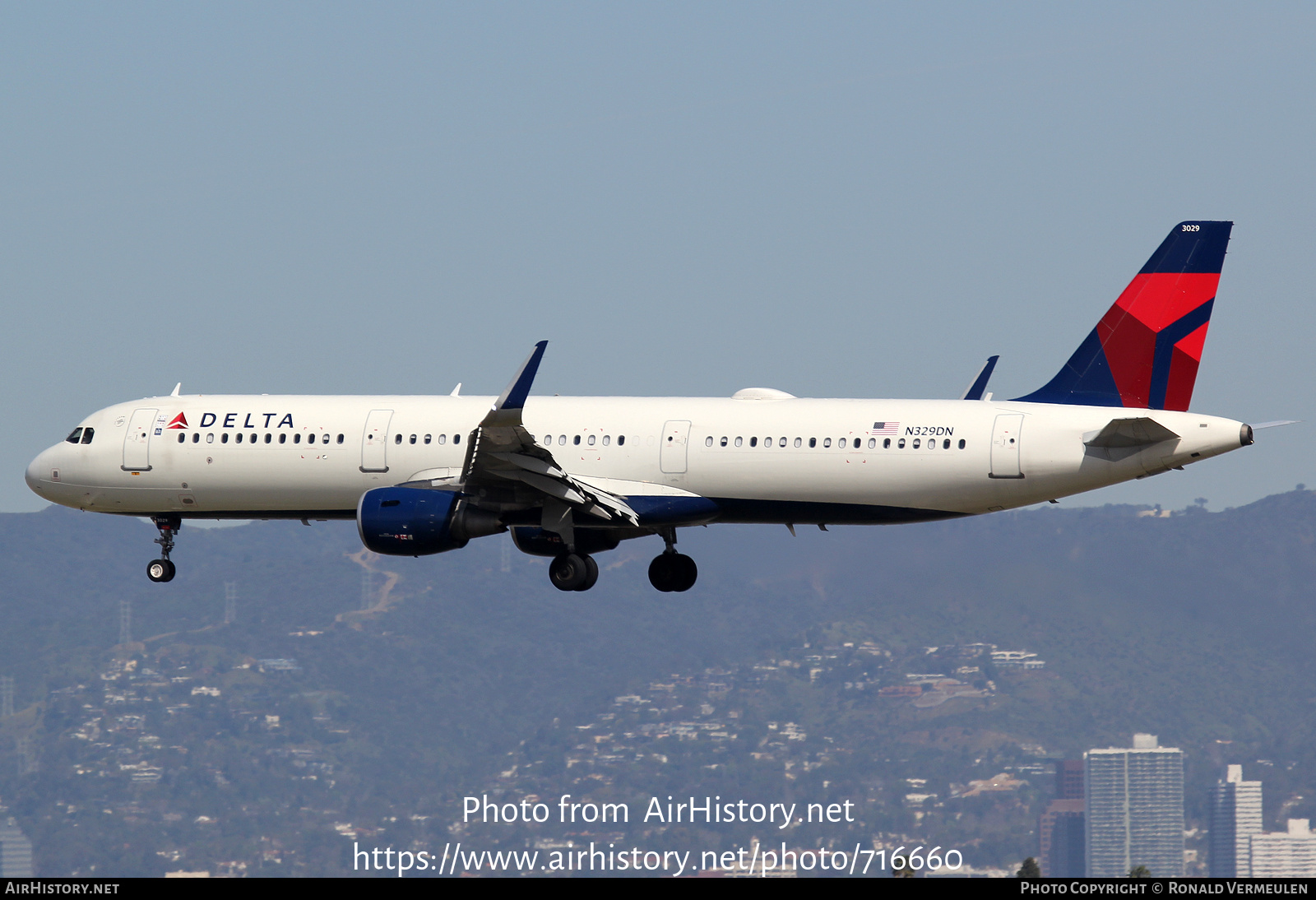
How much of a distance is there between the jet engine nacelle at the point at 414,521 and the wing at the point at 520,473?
2.27 ft

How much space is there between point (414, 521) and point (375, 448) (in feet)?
14.2

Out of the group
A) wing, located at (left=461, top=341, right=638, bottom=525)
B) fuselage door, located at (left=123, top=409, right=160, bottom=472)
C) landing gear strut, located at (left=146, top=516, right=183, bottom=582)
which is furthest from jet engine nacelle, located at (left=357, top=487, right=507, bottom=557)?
landing gear strut, located at (left=146, top=516, right=183, bottom=582)

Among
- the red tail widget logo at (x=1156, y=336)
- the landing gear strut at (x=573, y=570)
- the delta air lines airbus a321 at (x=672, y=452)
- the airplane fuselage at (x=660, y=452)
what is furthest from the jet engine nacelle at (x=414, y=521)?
the red tail widget logo at (x=1156, y=336)

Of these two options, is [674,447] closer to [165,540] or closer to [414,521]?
[414,521]

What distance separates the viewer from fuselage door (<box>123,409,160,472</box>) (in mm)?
52062

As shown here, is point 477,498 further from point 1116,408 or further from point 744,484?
point 1116,408

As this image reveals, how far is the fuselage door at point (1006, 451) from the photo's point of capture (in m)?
46.2

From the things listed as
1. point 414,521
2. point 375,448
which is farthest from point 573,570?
point 375,448

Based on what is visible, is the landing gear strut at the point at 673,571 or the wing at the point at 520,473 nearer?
the wing at the point at 520,473

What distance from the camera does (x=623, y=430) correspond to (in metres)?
49.5

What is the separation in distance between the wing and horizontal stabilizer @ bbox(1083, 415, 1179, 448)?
38.6 feet

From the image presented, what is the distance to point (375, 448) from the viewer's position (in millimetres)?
50188

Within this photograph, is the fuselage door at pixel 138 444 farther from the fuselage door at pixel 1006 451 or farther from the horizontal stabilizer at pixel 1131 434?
the horizontal stabilizer at pixel 1131 434
